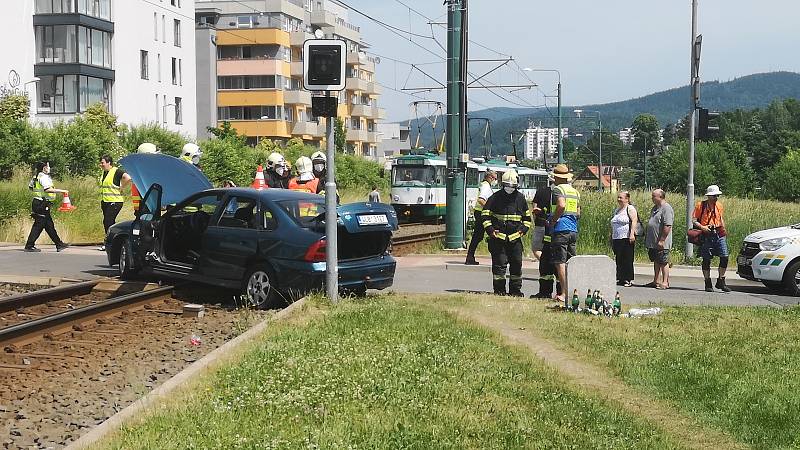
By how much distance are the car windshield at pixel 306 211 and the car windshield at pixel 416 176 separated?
25.7m

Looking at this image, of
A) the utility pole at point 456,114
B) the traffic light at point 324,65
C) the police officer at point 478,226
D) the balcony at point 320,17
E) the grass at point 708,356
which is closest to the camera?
the grass at point 708,356

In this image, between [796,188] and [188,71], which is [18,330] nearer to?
[188,71]

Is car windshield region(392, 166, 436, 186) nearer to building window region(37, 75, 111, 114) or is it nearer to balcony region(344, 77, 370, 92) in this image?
building window region(37, 75, 111, 114)

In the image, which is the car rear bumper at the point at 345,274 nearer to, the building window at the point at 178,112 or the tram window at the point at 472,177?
the tram window at the point at 472,177

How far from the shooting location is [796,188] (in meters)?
112

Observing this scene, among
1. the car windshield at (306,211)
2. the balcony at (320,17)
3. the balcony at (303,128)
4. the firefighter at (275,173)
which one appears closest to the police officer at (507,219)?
the car windshield at (306,211)

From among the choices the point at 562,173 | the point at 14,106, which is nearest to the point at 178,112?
the point at 14,106

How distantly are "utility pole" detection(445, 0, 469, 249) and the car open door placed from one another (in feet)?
34.3

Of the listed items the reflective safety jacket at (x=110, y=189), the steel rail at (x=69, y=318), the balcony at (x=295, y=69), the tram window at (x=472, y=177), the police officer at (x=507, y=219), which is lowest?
the steel rail at (x=69, y=318)

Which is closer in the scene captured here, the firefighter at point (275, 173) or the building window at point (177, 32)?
the firefighter at point (275, 173)

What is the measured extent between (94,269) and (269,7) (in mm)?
77569

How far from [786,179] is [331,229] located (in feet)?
366

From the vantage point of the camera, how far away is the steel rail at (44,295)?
12.6m

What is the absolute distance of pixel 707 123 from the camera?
2331 centimetres
